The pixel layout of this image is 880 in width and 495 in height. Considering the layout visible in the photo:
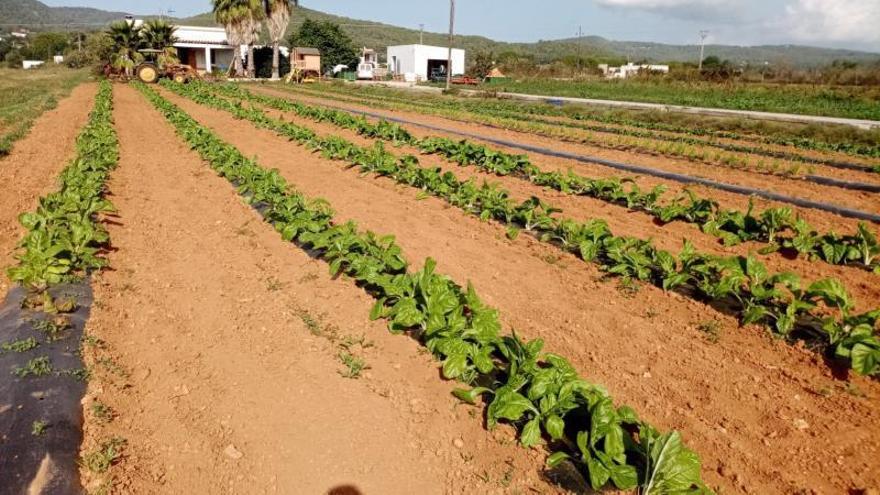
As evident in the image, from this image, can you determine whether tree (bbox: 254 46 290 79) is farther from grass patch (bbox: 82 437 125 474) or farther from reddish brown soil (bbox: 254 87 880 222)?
grass patch (bbox: 82 437 125 474)

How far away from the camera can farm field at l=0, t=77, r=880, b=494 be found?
11.0 ft

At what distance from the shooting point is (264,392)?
405 centimetres

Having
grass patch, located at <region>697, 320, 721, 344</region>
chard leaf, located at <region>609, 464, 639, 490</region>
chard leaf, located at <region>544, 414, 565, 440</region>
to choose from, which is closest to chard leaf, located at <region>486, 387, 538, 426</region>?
chard leaf, located at <region>544, 414, 565, 440</region>

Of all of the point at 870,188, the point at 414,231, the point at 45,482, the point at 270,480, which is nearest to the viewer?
the point at 45,482

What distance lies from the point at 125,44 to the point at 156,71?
5277 millimetres

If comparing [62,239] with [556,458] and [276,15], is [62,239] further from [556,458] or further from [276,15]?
[276,15]

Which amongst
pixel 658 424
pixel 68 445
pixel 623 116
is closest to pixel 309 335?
pixel 68 445

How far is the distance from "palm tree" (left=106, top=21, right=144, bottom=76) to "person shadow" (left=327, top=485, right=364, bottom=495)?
42986 mm

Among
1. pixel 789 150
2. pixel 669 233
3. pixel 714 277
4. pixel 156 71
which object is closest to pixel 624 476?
pixel 714 277

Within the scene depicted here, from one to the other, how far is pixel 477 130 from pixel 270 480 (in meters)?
15.2

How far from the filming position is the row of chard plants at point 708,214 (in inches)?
245

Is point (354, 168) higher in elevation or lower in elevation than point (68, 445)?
higher

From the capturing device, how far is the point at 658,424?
3.72 metres

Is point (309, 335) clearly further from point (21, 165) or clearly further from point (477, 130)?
point (477, 130)
